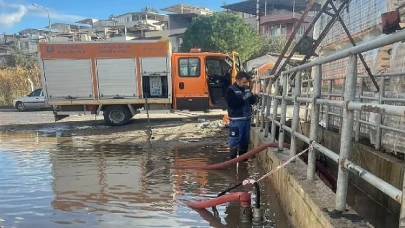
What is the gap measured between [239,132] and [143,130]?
18.8 feet

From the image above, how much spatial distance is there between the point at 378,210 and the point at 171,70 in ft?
29.8

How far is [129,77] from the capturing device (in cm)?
1249

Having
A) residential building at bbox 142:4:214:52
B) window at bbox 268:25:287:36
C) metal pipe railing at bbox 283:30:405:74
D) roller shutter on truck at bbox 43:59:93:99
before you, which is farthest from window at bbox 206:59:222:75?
residential building at bbox 142:4:214:52

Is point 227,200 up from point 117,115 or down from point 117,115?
down

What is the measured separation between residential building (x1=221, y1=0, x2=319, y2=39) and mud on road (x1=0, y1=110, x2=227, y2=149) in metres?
27.8

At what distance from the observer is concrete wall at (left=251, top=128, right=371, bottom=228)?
99.7 inches

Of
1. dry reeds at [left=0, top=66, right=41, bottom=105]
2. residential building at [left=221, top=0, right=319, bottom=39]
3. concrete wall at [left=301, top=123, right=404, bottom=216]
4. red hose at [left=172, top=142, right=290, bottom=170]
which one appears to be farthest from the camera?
residential building at [left=221, top=0, right=319, bottom=39]

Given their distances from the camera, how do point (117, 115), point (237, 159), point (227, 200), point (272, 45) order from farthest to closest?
point (272, 45) < point (117, 115) < point (237, 159) < point (227, 200)

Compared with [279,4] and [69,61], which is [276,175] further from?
[279,4]

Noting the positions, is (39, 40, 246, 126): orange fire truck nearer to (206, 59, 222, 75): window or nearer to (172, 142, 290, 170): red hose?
(206, 59, 222, 75): window

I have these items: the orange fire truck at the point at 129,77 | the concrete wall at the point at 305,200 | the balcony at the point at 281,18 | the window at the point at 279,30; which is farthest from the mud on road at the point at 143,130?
the window at the point at 279,30

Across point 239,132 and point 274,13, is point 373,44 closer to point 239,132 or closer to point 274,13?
point 239,132

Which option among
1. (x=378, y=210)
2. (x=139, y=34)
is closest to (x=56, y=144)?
(x=378, y=210)

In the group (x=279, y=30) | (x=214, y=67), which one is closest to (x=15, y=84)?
(x=214, y=67)
